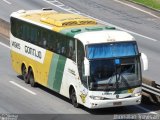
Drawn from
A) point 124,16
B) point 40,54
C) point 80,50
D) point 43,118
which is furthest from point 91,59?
point 124,16

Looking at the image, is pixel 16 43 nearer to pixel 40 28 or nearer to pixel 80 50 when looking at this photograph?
pixel 40 28

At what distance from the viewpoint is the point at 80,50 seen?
2259cm

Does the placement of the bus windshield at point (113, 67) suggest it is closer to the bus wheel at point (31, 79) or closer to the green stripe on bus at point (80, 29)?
the green stripe on bus at point (80, 29)

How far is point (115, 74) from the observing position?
22.2m

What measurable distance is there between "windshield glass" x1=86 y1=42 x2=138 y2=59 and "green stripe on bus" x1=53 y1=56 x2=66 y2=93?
227 cm

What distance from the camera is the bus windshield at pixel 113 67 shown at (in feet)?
72.1

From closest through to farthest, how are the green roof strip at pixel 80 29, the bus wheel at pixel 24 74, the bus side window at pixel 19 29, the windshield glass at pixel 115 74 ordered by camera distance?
the windshield glass at pixel 115 74, the green roof strip at pixel 80 29, the bus wheel at pixel 24 74, the bus side window at pixel 19 29

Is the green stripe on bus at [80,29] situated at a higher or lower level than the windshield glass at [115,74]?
higher

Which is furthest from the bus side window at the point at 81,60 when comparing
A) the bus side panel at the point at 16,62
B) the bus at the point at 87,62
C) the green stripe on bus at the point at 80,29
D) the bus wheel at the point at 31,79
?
the bus side panel at the point at 16,62

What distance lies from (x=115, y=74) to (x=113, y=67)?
258mm

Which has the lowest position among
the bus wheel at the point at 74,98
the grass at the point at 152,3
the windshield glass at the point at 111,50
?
the grass at the point at 152,3

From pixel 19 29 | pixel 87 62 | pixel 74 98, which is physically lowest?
pixel 74 98

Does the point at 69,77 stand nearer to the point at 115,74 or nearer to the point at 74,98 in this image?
the point at 74,98

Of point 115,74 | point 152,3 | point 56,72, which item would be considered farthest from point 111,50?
point 152,3
